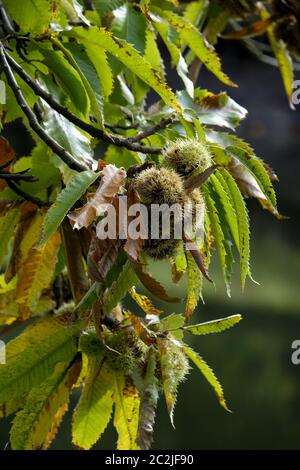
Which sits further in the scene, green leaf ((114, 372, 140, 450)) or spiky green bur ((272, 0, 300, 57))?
spiky green bur ((272, 0, 300, 57))

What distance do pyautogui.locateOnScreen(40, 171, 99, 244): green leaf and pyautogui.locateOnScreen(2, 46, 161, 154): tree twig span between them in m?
0.16

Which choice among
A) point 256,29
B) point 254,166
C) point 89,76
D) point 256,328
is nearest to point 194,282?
point 254,166

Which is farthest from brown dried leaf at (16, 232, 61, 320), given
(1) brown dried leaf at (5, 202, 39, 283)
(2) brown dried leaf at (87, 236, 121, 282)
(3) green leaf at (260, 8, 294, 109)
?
(3) green leaf at (260, 8, 294, 109)

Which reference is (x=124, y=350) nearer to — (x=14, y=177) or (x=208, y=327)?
(x=208, y=327)

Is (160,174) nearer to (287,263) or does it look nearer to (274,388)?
(274,388)

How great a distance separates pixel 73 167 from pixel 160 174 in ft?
0.38

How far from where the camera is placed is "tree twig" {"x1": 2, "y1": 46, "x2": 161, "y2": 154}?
996 mm

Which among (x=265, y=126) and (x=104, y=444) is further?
(x=265, y=126)

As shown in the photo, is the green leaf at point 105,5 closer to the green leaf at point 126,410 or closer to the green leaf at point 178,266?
the green leaf at point 178,266

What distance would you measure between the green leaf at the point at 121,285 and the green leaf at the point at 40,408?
0.16 m

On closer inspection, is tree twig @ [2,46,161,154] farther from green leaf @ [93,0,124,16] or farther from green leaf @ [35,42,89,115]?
green leaf @ [93,0,124,16]

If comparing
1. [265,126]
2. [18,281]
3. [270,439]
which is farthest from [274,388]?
[18,281]

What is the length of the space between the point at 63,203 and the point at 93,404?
1.07 ft

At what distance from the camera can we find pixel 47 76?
1.08 metres
